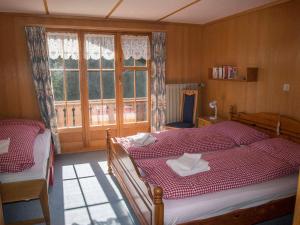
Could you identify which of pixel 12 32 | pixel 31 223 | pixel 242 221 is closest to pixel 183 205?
pixel 242 221

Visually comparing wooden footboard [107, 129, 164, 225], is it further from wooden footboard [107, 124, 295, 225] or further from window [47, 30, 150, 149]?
window [47, 30, 150, 149]

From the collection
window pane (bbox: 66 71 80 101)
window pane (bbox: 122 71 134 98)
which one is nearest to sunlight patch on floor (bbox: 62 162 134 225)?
window pane (bbox: 66 71 80 101)

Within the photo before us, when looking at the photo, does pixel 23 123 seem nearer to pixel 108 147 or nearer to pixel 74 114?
pixel 74 114

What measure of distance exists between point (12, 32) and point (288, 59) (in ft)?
13.1

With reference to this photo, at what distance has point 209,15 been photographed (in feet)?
13.7

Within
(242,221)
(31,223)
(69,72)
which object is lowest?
(31,223)

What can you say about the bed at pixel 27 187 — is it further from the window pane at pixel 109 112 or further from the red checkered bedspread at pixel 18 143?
the window pane at pixel 109 112

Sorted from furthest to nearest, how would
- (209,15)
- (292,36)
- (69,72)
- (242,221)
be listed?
(69,72) → (209,15) → (292,36) → (242,221)

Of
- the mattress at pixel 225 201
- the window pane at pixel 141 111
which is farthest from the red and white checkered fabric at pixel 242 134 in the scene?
the window pane at pixel 141 111

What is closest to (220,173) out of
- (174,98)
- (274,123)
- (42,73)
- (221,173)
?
(221,173)

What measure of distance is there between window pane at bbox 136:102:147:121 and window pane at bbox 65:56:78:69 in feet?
4.39

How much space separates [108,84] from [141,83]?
64 centimetres

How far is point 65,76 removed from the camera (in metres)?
4.49

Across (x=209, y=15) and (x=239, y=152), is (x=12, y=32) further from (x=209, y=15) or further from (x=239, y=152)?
(x=239, y=152)
